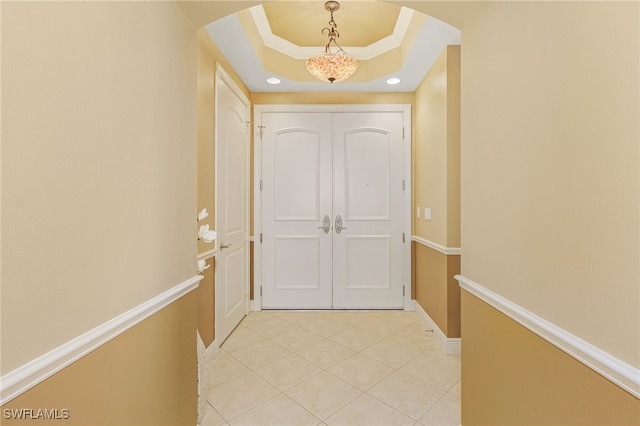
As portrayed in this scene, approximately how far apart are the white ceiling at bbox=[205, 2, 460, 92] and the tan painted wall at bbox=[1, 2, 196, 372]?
43.5 inches

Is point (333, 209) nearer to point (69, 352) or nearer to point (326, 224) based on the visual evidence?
point (326, 224)

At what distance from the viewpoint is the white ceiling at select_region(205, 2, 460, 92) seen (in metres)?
2.22

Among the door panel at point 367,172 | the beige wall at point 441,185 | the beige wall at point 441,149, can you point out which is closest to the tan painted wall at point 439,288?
the beige wall at point 441,185

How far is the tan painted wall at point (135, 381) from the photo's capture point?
77 centimetres

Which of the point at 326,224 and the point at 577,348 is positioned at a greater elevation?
the point at 326,224

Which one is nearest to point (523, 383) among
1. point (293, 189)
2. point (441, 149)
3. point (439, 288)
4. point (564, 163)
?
point (564, 163)

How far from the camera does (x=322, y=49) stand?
303 cm

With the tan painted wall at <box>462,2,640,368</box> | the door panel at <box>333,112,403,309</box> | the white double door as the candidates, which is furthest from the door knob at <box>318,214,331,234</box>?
the tan painted wall at <box>462,2,640,368</box>

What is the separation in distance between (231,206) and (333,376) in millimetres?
1698

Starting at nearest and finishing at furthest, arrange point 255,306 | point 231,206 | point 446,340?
1. point 446,340
2. point 231,206
3. point 255,306

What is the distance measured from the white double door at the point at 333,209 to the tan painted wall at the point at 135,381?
191 centimetres

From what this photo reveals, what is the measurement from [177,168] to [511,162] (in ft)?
4.52

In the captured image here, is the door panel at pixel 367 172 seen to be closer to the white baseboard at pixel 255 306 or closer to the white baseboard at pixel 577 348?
the white baseboard at pixel 255 306

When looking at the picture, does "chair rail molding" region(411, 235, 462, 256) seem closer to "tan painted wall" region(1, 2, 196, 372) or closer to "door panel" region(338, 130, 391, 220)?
"door panel" region(338, 130, 391, 220)
